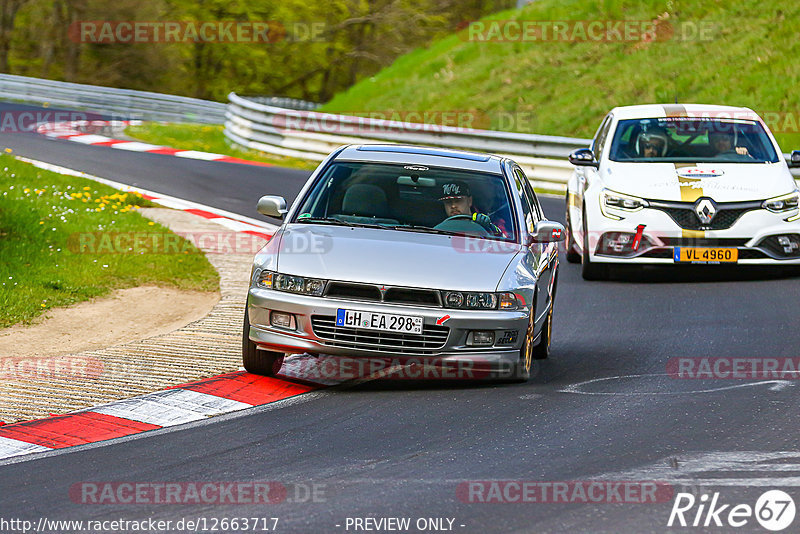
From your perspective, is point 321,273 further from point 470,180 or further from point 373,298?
point 470,180

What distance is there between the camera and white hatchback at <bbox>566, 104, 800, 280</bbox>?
42.2 feet

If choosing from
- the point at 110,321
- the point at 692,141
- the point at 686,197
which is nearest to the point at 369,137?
the point at 692,141

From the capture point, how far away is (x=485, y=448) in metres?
6.59

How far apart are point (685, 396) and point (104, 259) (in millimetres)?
6843

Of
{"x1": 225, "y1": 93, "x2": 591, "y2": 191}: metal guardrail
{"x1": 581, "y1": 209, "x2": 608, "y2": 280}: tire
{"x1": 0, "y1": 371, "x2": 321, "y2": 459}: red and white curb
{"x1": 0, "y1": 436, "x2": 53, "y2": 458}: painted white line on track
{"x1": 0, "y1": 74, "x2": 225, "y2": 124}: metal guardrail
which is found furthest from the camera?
{"x1": 0, "y1": 74, "x2": 225, "y2": 124}: metal guardrail

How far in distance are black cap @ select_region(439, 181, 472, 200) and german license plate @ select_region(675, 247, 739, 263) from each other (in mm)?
4416

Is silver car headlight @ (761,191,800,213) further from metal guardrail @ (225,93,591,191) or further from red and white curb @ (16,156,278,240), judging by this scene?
metal guardrail @ (225,93,591,191)

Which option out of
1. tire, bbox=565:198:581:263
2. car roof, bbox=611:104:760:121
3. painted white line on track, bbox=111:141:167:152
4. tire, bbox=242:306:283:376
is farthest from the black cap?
painted white line on track, bbox=111:141:167:152

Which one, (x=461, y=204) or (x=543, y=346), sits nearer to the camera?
(x=461, y=204)

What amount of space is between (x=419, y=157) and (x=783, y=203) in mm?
5304

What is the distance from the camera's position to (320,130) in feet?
83.9

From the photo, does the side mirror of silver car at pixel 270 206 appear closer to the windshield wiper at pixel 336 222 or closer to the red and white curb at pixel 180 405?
the windshield wiper at pixel 336 222

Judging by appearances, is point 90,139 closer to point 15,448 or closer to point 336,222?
point 336,222

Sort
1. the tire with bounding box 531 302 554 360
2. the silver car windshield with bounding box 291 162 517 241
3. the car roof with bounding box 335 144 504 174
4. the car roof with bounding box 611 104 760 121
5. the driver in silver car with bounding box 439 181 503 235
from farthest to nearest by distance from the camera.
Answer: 1. the car roof with bounding box 611 104 760 121
2. the tire with bounding box 531 302 554 360
3. the car roof with bounding box 335 144 504 174
4. the driver in silver car with bounding box 439 181 503 235
5. the silver car windshield with bounding box 291 162 517 241
